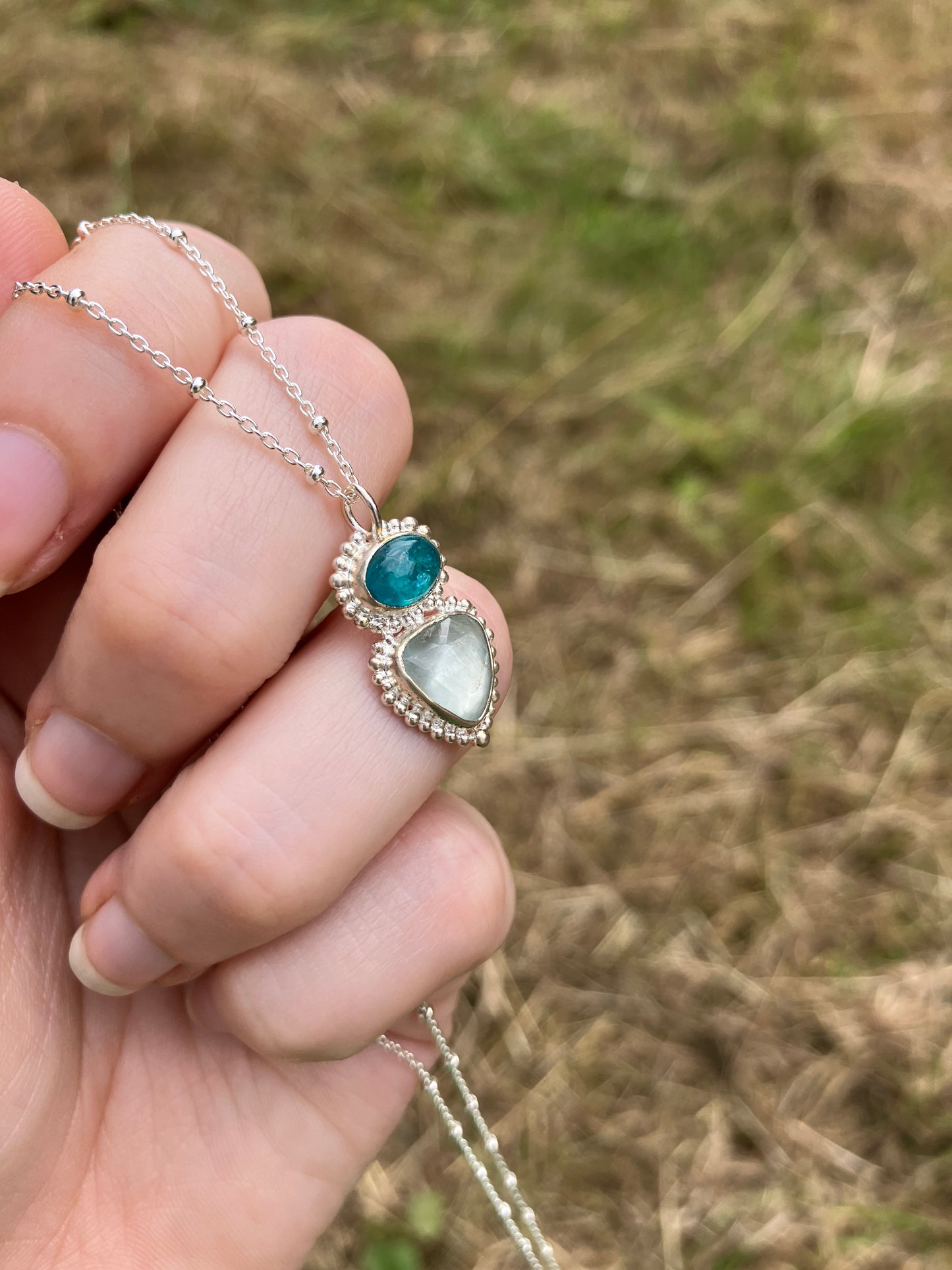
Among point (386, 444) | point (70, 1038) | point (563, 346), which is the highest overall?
point (386, 444)

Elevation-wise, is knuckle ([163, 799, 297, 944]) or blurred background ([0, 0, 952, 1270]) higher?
knuckle ([163, 799, 297, 944])

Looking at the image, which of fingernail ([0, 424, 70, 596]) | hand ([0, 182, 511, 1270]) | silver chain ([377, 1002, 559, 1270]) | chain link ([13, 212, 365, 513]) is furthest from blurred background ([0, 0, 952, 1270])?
fingernail ([0, 424, 70, 596])

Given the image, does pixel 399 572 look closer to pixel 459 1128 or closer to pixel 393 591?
pixel 393 591

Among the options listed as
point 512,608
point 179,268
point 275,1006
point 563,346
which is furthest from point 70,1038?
point 563,346

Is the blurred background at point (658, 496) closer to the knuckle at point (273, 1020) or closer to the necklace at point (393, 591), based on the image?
the knuckle at point (273, 1020)

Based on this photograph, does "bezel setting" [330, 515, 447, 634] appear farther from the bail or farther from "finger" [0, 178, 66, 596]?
"finger" [0, 178, 66, 596]

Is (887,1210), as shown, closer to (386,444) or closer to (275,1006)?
(275,1006)
